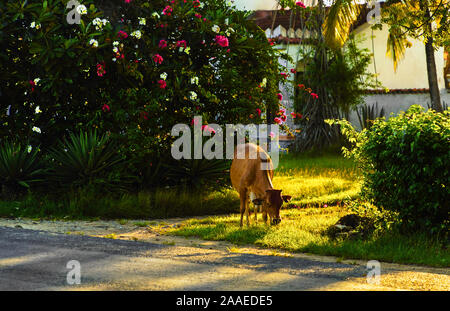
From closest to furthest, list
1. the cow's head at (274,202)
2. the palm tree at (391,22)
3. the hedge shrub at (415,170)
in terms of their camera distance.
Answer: the hedge shrub at (415,170), the cow's head at (274,202), the palm tree at (391,22)

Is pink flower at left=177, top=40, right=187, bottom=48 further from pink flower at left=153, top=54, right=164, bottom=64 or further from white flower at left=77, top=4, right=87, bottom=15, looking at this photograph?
white flower at left=77, top=4, right=87, bottom=15

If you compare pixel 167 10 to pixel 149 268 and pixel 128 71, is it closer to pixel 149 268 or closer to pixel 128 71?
pixel 128 71

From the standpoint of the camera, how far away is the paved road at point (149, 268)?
242 inches

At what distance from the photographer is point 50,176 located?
1246 centimetres

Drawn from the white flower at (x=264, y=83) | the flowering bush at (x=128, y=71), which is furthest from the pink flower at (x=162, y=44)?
the white flower at (x=264, y=83)

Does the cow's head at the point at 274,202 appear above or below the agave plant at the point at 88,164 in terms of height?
below

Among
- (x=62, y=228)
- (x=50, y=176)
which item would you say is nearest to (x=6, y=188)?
(x=50, y=176)

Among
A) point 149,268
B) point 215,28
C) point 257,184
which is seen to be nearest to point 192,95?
point 215,28

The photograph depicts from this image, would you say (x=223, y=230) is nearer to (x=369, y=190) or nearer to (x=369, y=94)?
(x=369, y=190)

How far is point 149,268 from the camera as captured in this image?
272 inches

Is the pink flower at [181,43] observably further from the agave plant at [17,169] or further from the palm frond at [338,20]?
the palm frond at [338,20]

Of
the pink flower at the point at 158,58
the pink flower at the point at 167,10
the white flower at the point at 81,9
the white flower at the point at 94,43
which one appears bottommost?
the pink flower at the point at 158,58

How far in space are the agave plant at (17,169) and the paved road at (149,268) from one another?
376 cm

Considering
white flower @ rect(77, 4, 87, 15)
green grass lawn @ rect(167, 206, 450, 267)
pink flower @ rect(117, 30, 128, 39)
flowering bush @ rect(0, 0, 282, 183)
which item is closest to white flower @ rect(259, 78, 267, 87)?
flowering bush @ rect(0, 0, 282, 183)
